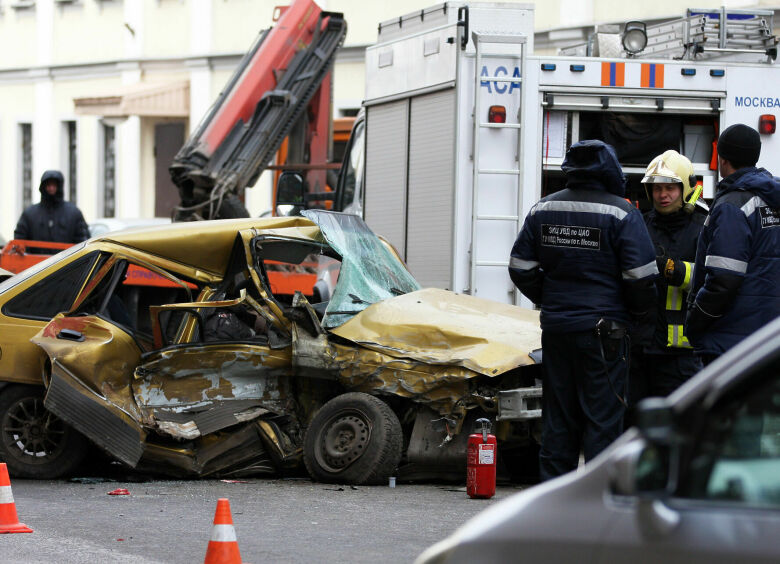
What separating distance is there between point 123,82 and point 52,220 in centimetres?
1728

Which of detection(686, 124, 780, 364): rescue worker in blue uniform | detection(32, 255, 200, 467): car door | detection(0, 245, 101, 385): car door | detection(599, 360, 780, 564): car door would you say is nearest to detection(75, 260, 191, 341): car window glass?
detection(32, 255, 200, 467): car door

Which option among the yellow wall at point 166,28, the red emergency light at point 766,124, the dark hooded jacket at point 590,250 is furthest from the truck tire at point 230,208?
the yellow wall at point 166,28

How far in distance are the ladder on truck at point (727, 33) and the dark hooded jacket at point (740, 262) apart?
16.1ft

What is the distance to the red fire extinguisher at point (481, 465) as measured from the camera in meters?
7.92

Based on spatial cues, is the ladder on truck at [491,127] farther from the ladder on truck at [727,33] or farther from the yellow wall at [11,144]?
the yellow wall at [11,144]

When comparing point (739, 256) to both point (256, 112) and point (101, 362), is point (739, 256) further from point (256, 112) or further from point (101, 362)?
point (256, 112)

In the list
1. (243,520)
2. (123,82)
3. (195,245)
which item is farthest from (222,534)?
(123,82)

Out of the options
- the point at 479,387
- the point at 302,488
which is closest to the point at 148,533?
the point at 302,488

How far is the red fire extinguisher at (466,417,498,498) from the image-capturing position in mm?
7918

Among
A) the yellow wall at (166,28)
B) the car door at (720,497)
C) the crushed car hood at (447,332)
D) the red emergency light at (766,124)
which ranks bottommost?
the crushed car hood at (447,332)

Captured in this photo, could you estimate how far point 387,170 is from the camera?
1233 cm

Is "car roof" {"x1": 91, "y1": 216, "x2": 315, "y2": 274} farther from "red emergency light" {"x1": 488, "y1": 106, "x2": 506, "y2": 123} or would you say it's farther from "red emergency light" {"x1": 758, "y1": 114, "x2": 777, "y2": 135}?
"red emergency light" {"x1": 758, "y1": 114, "x2": 777, "y2": 135}

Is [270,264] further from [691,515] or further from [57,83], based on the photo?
[57,83]

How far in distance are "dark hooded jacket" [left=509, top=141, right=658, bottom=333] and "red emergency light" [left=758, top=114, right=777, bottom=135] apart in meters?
4.18
